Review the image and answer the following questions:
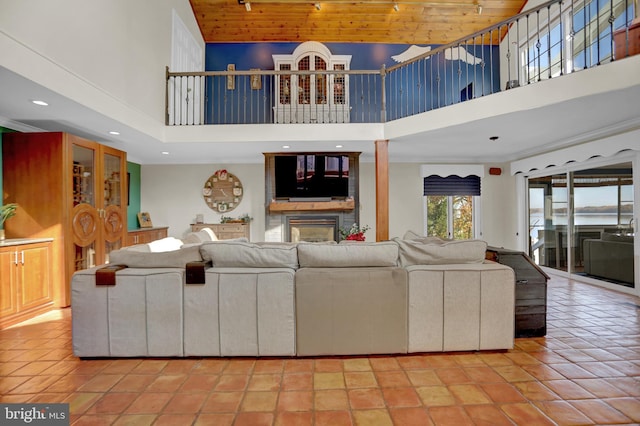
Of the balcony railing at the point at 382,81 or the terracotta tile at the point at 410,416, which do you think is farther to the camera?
the balcony railing at the point at 382,81

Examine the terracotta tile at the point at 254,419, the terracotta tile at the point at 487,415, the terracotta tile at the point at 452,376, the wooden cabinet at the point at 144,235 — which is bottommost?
the terracotta tile at the point at 487,415

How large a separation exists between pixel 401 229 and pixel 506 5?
5.00m

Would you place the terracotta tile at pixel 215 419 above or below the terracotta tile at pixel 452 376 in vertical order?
above

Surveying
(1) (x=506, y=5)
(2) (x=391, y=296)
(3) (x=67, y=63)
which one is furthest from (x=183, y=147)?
(1) (x=506, y=5)

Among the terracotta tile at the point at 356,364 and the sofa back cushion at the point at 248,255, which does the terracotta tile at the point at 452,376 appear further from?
the sofa back cushion at the point at 248,255

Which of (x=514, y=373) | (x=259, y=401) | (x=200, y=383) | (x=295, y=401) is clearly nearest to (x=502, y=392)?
(x=514, y=373)

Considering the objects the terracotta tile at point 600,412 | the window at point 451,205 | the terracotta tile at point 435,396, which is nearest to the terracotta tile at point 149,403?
the terracotta tile at point 435,396

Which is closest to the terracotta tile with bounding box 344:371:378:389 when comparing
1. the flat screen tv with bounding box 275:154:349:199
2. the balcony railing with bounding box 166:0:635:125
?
the balcony railing with bounding box 166:0:635:125

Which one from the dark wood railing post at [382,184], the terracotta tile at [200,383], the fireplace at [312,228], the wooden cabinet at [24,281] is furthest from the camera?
the fireplace at [312,228]

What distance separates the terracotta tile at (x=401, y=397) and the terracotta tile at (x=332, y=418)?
10.8 inches

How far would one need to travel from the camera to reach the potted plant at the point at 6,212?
3473mm

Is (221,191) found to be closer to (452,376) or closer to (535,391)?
(452,376)

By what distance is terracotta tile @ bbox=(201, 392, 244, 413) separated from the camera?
185cm

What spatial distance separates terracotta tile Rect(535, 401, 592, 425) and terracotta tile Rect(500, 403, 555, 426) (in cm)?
5
